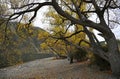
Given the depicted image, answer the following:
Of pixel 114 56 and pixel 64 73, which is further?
pixel 64 73

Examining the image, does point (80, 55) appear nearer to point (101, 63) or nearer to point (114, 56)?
point (101, 63)

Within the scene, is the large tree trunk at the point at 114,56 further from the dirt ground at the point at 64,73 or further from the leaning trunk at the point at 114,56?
the dirt ground at the point at 64,73

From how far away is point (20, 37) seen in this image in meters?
33.4

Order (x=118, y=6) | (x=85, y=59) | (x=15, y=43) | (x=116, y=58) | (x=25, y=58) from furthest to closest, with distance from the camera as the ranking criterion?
(x=25, y=58) < (x=85, y=59) < (x=15, y=43) < (x=118, y=6) < (x=116, y=58)

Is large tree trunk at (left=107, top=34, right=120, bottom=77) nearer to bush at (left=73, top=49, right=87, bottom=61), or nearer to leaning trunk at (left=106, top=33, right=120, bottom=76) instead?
leaning trunk at (left=106, top=33, right=120, bottom=76)

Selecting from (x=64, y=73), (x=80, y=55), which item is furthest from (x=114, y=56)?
(x=80, y=55)

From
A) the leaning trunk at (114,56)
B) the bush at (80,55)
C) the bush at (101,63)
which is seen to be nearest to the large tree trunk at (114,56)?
the leaning trunk at (114,56)

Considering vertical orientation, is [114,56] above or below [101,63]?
above

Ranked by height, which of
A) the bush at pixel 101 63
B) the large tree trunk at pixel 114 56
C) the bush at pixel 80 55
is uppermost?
the large tree trunk at pixel 114 56

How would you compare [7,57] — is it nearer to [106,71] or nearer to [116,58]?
[106,71]

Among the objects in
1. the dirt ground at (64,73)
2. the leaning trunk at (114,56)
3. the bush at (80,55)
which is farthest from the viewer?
the bush at (80,55)

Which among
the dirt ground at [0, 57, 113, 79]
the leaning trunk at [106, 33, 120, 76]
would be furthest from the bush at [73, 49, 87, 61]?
the leaning trunk at [106, 33, 120, 76]

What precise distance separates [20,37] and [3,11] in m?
9.67

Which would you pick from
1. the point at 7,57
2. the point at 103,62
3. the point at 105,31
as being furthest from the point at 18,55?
the point at 105,31
